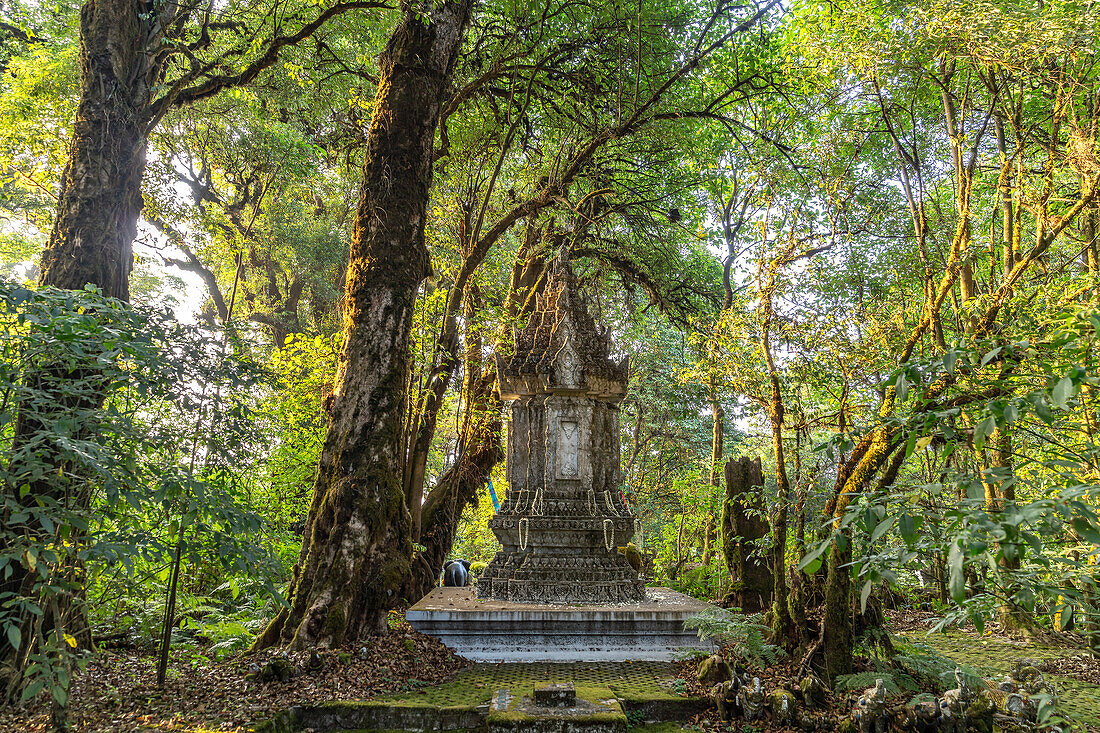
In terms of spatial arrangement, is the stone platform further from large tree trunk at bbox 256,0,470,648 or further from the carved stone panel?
the carved stone panel

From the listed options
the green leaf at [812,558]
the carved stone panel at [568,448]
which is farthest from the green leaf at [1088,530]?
the carved stone panel at [568,448]

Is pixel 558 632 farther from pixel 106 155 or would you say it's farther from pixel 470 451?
pixel 106 155

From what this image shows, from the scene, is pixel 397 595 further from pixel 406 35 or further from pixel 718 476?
pixel 718 476

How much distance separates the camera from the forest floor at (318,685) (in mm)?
3359

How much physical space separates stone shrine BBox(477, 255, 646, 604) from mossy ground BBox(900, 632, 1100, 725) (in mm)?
3274

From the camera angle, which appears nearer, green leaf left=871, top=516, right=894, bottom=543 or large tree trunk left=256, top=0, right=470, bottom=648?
green leaf left=871, top=516, right=894, bottom=543

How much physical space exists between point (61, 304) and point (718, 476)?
963 cm

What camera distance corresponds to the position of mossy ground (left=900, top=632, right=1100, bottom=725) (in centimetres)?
473

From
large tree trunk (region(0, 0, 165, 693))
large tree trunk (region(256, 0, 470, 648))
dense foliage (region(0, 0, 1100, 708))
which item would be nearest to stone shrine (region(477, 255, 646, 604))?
dense foliage (region(0, 0, 1100, 708))

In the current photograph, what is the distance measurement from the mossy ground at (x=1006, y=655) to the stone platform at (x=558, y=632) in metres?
2.19

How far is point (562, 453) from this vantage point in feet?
25.7

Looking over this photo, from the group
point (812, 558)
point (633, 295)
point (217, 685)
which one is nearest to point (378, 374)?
point (217, 685)

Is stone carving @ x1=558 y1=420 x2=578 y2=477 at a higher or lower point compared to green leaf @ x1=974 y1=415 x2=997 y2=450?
higher

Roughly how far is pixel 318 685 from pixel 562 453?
4217 mm
